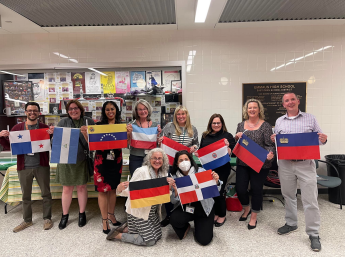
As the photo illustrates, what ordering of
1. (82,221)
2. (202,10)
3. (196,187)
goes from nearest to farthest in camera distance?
(196,187)
(82,221)
(202,10)

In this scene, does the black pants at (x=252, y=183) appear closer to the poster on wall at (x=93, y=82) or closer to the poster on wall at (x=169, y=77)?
the poster on wall at (x=169, y=77)

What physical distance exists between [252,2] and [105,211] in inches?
151

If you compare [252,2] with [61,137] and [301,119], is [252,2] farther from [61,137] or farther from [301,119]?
[61,137]

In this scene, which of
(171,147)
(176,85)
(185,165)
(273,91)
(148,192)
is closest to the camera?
(148,192)

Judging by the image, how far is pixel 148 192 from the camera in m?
2.47

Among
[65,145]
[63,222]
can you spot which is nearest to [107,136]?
[65,145]

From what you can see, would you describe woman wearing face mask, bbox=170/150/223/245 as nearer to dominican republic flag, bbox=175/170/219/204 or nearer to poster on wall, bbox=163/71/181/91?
dominican republic flag, bbox=175/170/219/204

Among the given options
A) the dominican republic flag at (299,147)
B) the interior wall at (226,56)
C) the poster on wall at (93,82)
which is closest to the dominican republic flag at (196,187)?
the dominican republic flag at (299,147)

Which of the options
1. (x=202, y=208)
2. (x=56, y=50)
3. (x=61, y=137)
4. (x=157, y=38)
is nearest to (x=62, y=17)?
(x=56, y=50)

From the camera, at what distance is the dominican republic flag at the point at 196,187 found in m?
2.56

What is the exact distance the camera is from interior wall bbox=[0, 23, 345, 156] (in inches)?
169

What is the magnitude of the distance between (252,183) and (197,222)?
3.16 feet

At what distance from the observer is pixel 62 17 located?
12.0 feet

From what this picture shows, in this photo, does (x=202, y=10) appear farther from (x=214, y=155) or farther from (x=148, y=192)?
(x=148, y=192)
